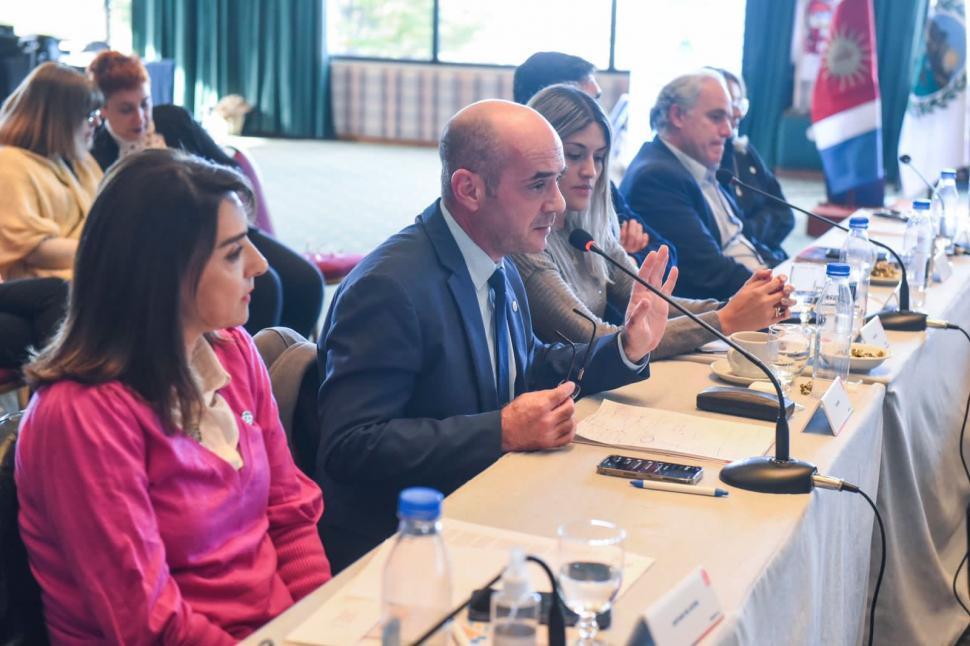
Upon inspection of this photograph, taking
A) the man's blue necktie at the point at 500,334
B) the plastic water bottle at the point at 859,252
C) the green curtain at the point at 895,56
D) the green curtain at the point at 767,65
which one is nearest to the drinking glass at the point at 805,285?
the plastic water bottle at the point at 859,252

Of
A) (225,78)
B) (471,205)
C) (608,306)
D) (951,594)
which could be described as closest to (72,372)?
(471,205)

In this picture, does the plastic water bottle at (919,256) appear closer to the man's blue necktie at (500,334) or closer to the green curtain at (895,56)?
the man's blue necktie at (500,334)

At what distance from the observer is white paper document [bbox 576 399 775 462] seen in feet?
5.43

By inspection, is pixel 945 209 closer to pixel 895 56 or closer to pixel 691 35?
pixel 895 56

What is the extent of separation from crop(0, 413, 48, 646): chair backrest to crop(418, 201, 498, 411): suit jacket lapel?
710 millimetres

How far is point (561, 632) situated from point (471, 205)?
0.95 meters

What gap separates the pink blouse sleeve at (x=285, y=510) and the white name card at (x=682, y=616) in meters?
0.59

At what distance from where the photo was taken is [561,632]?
1013 millimetres

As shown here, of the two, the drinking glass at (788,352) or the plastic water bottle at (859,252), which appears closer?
→ the drinking glass at (788,352)

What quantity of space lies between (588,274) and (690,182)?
3.15 ft

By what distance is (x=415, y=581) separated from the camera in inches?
38.5

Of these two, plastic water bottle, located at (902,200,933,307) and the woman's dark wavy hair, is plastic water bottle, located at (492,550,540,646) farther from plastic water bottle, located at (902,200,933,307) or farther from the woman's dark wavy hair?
plastic water bottle, located at (902,200,933,307)

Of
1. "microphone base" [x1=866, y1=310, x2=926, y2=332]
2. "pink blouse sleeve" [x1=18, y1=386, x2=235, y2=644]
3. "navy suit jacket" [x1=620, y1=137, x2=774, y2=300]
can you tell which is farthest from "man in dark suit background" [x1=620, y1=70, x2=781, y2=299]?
"pink blouse sleeve" [x1=18, y1=386, x2=235, y2=644]

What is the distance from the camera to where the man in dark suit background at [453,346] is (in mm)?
1635
